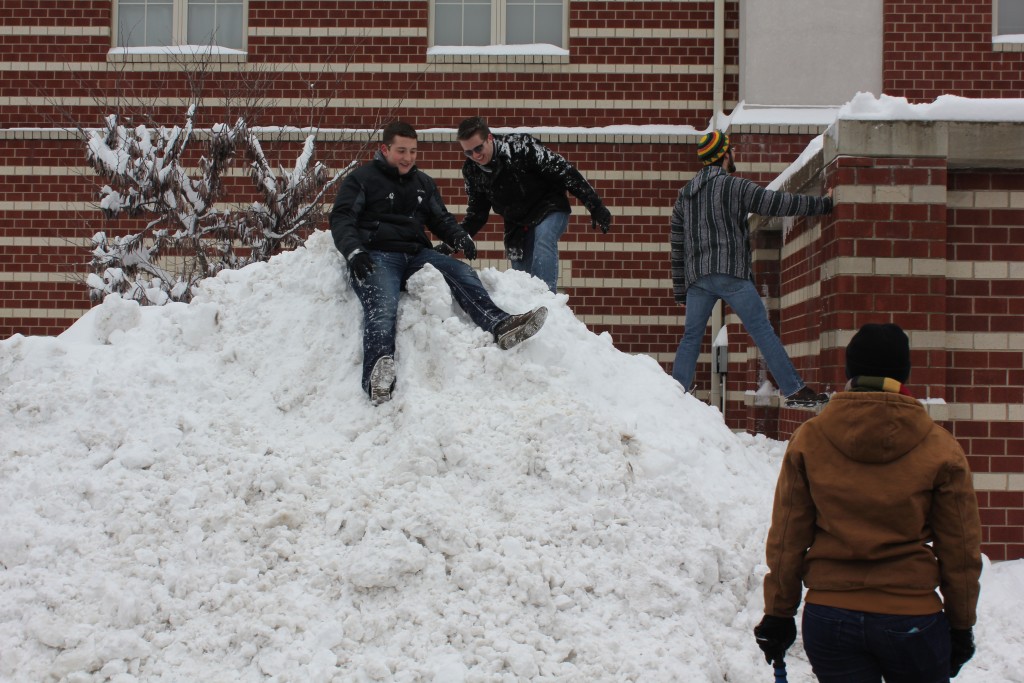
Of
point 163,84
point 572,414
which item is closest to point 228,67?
point 163,84

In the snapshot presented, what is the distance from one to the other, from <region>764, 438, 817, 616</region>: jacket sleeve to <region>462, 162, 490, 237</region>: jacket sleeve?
4.38 m

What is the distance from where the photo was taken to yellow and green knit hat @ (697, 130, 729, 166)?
6477mm

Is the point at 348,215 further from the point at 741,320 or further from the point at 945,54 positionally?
the point at 945,54

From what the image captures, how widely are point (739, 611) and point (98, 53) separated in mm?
10569

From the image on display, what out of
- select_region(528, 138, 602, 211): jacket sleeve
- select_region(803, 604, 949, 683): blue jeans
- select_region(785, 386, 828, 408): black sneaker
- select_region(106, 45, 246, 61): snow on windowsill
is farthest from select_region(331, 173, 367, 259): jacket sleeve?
select_region(106, 45, 246, 61): snow on windowsill

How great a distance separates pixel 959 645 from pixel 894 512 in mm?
467

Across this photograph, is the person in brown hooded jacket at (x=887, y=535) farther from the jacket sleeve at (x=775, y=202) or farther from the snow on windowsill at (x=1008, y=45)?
the snow on windowsill at (x=1008, y=45)

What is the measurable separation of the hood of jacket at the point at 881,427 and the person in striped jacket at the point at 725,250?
10.9ft

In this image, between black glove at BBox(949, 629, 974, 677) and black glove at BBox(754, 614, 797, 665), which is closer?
black glove at BBox(949, 629, 974, 677)

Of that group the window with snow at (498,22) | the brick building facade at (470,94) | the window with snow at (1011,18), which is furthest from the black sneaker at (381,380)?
the window with snow at (1011,18)

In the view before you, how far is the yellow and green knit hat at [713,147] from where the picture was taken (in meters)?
6.48

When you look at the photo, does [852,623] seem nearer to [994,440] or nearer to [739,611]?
[739,611]

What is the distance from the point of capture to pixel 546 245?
692 cm

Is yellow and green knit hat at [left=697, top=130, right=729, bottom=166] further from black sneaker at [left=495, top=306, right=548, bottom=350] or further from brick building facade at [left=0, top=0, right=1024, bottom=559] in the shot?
brick building facade at [left=0, top=0, right=1024, bottom=559]
